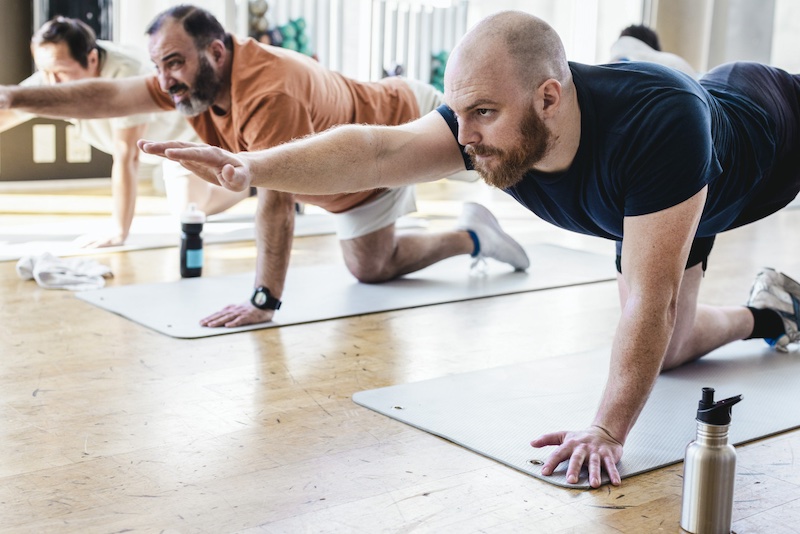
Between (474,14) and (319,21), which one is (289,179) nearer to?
(319,21)

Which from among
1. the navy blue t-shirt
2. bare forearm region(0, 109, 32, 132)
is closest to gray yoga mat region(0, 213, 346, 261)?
bare forearm region(0, 109, 32, 132)

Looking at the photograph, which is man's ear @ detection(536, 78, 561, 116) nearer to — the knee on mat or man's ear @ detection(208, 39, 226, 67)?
man's ear @ detection(208, 39, 226, 67)

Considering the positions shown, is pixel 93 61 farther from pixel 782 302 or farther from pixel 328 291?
pixel 782 302

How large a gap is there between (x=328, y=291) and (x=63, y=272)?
34.5 inches

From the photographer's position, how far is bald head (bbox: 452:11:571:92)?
154 centimetres

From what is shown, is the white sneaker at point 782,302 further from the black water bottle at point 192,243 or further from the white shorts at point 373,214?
the black water bottle at point 192,243

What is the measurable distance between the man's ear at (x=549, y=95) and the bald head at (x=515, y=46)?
10 millimetres

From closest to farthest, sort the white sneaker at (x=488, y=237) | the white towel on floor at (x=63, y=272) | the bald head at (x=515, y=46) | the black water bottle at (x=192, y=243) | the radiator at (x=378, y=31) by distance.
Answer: the bald head at (x=515, y=46), the white towel on floor at (x=63, y=272), the black water bottle at (x=192, y=243), the white sneaker at (x=488, y=237), the radiator at (x=378, y=31)

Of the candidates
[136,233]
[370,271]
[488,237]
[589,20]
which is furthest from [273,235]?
[589,20]

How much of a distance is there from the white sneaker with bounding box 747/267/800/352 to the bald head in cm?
Answer: 124

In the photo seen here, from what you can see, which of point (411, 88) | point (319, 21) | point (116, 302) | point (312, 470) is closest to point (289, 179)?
point (312, 470)

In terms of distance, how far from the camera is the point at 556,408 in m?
1.99

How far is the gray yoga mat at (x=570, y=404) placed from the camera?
1.77 meters

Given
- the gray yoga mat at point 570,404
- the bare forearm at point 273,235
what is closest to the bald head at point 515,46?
the gray yoga mat at point 570,404
